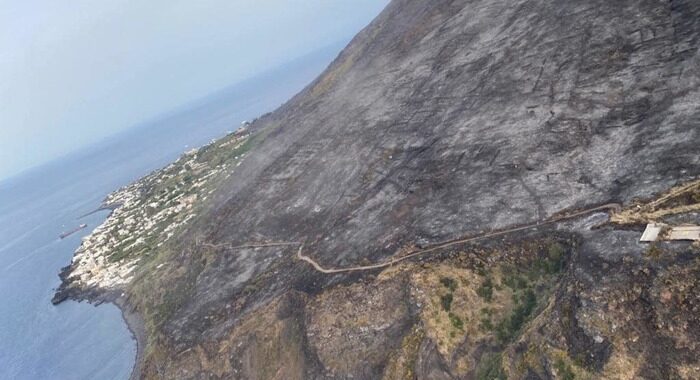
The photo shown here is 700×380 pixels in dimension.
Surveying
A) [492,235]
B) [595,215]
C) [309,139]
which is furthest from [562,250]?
[309,139]

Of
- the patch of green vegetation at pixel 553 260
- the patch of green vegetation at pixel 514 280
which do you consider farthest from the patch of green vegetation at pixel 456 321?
the patch of green vegetation at pixel 553 260

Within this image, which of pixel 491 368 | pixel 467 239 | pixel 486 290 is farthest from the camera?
pixel 467 239

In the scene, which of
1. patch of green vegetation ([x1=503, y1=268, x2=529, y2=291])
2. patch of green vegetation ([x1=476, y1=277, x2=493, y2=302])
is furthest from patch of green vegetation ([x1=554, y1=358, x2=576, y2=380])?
patch of green vegetation ([x1=476, y1=277, x2=493, y2=302])

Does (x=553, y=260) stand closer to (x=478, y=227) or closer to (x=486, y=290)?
(x=486, y=290)

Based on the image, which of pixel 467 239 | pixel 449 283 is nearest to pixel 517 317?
pixel 449 283

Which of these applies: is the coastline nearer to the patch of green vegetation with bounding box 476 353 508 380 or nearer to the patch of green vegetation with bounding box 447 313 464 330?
the patch of green vegetation with bounding box 447 313 464 330

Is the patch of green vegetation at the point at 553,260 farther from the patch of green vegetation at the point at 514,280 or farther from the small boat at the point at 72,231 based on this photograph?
the small boat at the point at 72,231

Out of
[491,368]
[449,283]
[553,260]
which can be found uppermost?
[553,260]
